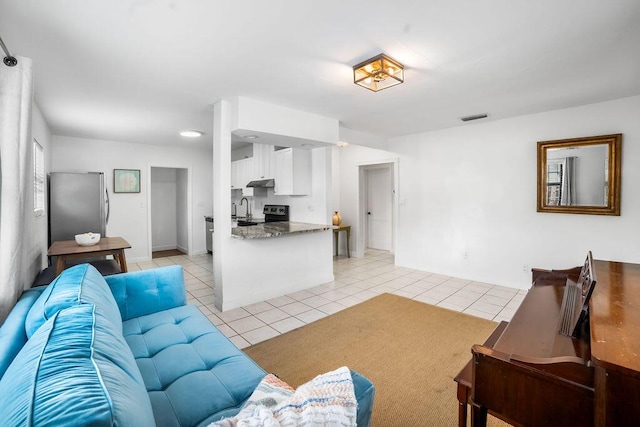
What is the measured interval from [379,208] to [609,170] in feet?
14.0

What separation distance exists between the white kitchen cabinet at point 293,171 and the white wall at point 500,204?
170 cm

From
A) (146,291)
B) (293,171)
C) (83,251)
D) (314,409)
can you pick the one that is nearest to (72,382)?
(314,409)

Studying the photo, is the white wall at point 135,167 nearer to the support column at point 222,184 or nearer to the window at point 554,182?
the support column at point 222,184

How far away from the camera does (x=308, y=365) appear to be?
89.6 inches

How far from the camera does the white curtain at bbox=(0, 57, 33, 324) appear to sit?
5.37 feet

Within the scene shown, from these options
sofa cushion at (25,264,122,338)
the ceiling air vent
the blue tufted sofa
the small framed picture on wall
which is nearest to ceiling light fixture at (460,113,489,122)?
the ceiling air vent

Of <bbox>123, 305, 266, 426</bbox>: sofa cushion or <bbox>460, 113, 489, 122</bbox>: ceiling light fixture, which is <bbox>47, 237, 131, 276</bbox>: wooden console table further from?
<bbox>460, 113, 489, 122</bbox>: ceiling light fixture

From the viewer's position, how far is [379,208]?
7.20m

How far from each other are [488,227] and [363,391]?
4.12m

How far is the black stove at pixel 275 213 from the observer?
18.3 feet

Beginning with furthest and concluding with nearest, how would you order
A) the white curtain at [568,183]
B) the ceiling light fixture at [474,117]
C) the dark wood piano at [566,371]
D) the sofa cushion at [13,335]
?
the ceiling light fixture at [474,117], the white curtain at [568,183], the sofa cushion at [13,335], the dark wood piano at [566,371]

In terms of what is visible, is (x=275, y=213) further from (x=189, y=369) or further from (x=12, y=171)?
(x=189, y=369)

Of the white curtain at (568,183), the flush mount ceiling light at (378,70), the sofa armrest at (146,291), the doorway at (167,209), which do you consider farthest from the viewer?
the doorway at (167,209)

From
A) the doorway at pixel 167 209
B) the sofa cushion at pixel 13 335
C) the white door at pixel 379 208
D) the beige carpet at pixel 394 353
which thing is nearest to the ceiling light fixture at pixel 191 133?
the doorway at pixel 167 209
